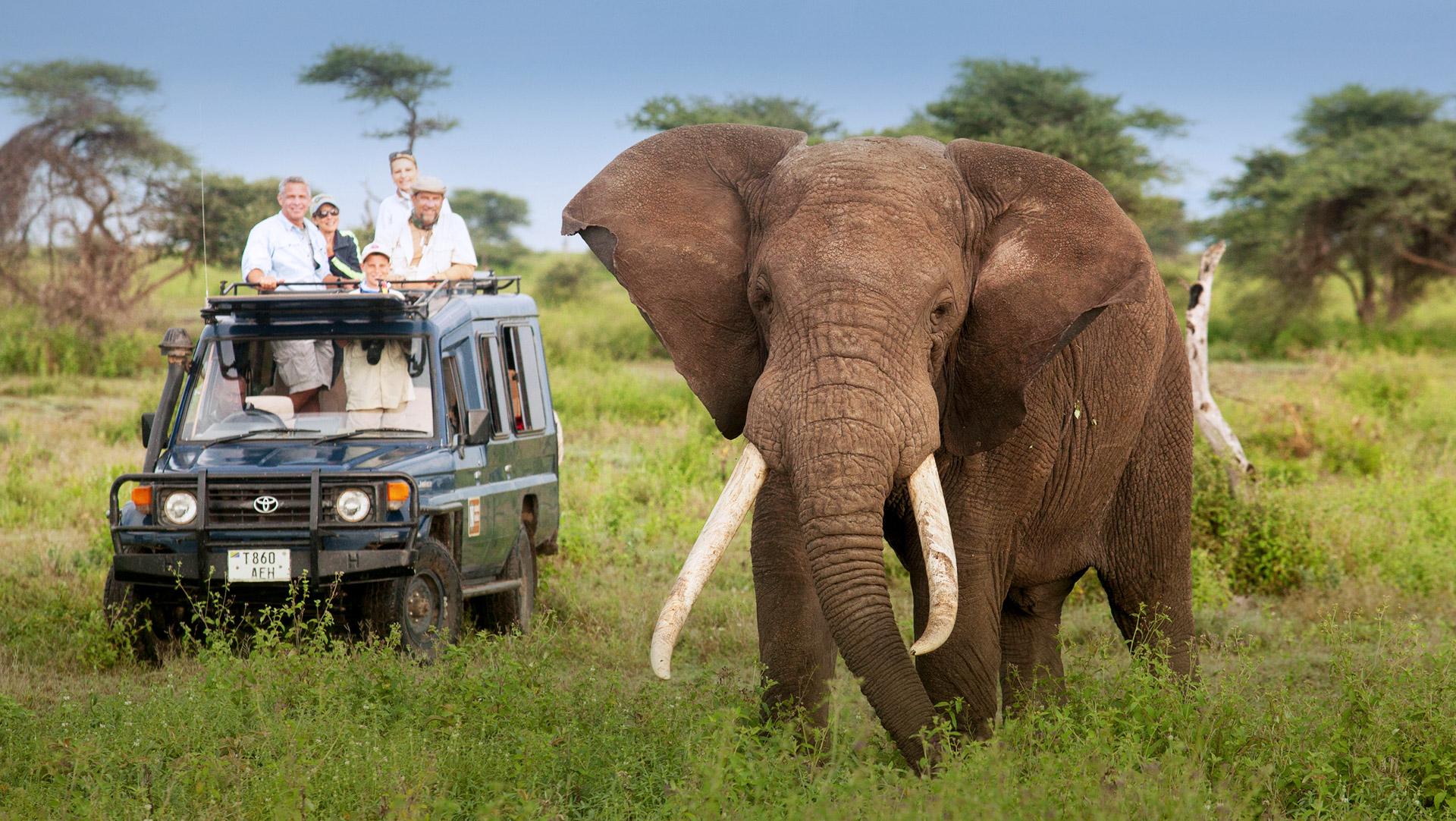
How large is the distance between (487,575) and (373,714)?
110 inches

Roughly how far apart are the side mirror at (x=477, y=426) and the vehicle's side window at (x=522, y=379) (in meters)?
Result: 0.86

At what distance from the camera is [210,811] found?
16.4 feet

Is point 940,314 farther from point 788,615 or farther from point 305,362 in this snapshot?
point 305,362

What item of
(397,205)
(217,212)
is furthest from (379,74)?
(397,205)

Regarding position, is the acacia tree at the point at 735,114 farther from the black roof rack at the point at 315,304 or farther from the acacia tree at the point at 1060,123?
the black roof rack at the point at 315,304

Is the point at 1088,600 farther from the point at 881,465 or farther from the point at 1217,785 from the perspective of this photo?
the point at 881,465

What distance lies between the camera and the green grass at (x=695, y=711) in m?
4.87

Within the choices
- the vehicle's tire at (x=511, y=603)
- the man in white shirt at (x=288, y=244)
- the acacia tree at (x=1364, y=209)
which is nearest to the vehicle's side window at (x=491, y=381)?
the vehicle's tire at (x=511, y=603)

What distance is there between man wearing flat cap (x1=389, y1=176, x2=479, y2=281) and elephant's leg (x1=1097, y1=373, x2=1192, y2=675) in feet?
13.9

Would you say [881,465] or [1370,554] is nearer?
[881,465]

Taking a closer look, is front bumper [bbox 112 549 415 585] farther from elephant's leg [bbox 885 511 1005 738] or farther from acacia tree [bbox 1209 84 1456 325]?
acacia tree [bbox 1209 84 1456 325]

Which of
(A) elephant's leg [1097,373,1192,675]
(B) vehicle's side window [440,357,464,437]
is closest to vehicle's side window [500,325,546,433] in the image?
(B) vehicle's side window [440,357,464,437]

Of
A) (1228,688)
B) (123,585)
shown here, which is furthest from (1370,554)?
(123,585)

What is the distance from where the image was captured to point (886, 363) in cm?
471
